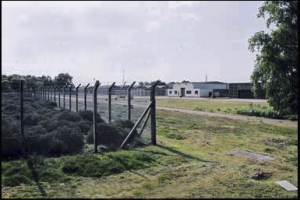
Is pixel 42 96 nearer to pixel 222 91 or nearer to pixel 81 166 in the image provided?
Result: pixel 81 166

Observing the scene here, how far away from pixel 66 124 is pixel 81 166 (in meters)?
3.61

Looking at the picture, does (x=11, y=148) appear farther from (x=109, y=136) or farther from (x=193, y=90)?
(x=193, y=90)

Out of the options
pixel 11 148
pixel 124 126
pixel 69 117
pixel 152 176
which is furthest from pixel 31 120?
pixel 152 176

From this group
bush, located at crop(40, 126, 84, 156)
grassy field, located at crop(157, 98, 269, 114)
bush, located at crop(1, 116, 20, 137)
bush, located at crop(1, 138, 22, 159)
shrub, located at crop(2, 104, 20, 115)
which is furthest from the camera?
grassy field, located at crop(157, 98, 269, 114)

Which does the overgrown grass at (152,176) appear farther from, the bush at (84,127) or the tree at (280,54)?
the bush at (84,127)

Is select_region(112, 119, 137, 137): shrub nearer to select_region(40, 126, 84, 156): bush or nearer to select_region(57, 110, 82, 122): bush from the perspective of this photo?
select_region(40, 126, 84, 156): bush

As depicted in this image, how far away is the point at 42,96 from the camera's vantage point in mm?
30688

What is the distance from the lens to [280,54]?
29.5 ft

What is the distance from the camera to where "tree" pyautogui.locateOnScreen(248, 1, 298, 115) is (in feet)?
28.6

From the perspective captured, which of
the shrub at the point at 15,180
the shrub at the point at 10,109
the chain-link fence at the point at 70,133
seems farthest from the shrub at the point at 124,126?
the shrub at the point at 10,109

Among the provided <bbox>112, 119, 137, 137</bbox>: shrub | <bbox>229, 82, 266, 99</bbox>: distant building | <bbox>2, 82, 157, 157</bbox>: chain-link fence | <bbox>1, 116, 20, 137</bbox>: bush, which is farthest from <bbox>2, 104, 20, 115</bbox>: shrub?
<bbox>229, 82, 266, 99</bbox>: distant building

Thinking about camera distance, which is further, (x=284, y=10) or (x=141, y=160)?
(x=284, y=10)

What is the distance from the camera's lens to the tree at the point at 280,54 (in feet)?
28.6

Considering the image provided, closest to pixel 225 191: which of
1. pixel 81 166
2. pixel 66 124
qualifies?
pixel 81 166
